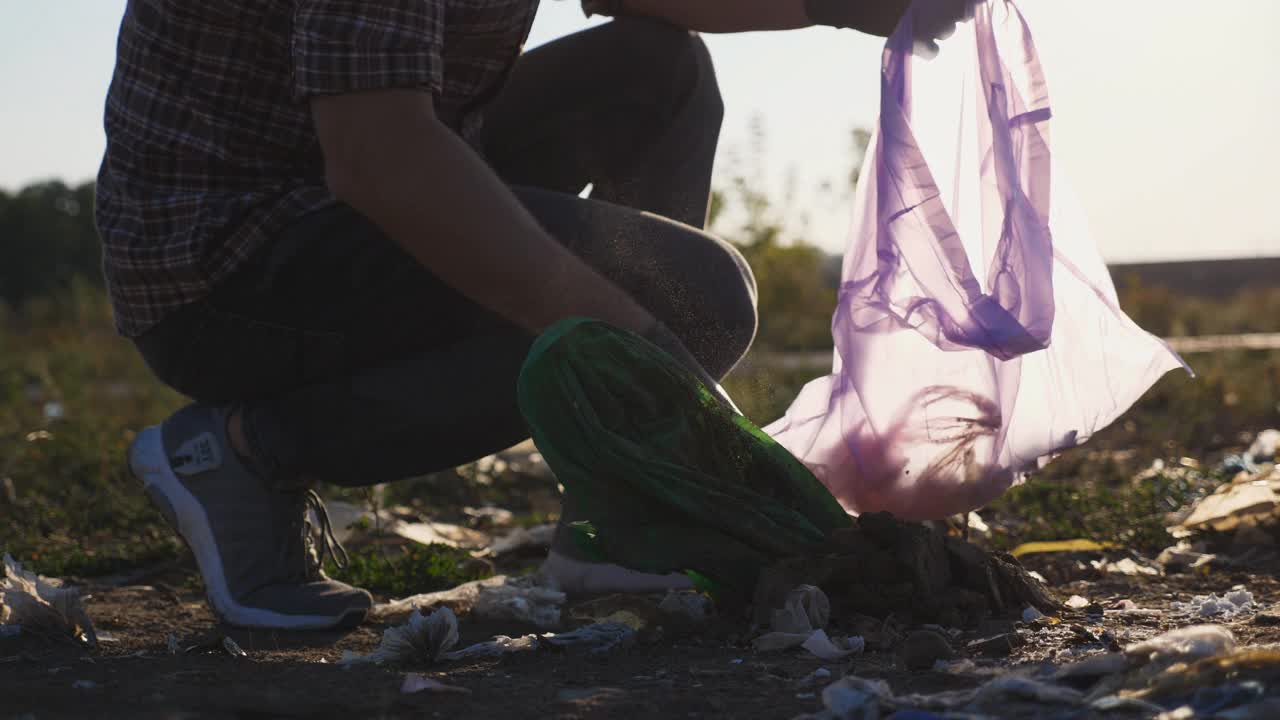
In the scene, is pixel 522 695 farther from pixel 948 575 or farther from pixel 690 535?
pixel 948 575

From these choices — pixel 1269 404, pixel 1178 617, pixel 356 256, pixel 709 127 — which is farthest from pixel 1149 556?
pixel 1269 404

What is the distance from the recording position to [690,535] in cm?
156

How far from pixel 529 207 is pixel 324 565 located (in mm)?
909

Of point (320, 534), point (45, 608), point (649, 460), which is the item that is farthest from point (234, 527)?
point (649, 460)

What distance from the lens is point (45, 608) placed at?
66.1 inches

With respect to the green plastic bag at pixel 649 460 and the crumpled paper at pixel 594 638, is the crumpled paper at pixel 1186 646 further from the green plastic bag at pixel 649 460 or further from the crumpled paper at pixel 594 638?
the crumpled paper at pixel 594 638

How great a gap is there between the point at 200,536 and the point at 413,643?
1.89ft

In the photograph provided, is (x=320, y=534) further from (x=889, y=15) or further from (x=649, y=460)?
(x=889, y=15)

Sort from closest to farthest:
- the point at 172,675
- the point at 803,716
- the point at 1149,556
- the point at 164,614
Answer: the point at 803,716, the point at 172,675, the point at 164,614, the point at 1149,556

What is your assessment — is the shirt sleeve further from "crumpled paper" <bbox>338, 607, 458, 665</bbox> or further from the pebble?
the pebble

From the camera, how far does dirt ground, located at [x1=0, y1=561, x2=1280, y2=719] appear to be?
1.24 metres

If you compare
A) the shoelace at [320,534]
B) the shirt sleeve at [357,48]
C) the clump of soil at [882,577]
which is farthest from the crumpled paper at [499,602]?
the shirt sleeve at [357,48]

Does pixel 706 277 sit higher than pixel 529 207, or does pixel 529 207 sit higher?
pixel 529 207

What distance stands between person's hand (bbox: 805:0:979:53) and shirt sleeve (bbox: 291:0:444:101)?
28.4 inches
